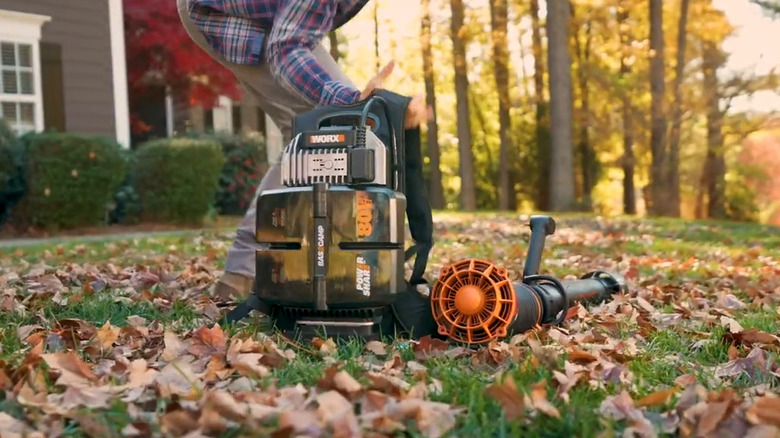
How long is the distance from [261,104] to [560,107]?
14.5 meters

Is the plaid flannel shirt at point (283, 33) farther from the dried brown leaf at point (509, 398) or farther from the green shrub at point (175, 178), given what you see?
the green shrub at point (175, 178)

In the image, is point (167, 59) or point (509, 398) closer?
point (509, 398)

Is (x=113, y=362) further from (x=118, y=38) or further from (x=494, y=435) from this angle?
(x=118, y=38)


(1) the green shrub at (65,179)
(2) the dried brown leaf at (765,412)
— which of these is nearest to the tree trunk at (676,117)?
(1) the green shrub at (65,179)

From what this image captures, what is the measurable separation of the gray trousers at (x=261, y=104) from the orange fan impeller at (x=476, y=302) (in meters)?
1.09

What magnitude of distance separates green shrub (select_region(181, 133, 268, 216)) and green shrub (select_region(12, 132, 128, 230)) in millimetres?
3051

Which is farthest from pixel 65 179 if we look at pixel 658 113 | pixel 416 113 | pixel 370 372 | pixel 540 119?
pixel 540 119

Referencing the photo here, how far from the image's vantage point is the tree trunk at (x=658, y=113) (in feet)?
65.6

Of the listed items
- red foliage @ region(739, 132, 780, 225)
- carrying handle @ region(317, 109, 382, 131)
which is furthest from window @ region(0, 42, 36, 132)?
red foliage @ region(739, 132, 780, 225)

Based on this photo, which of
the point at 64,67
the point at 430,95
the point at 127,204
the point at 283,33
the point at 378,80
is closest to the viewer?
the point at 378,80

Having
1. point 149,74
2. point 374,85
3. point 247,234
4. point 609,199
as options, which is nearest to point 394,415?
point 374,85

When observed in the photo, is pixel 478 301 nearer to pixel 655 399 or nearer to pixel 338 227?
pixel 338 227

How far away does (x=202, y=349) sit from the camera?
2.77 metres

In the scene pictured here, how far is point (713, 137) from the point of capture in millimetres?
22062
